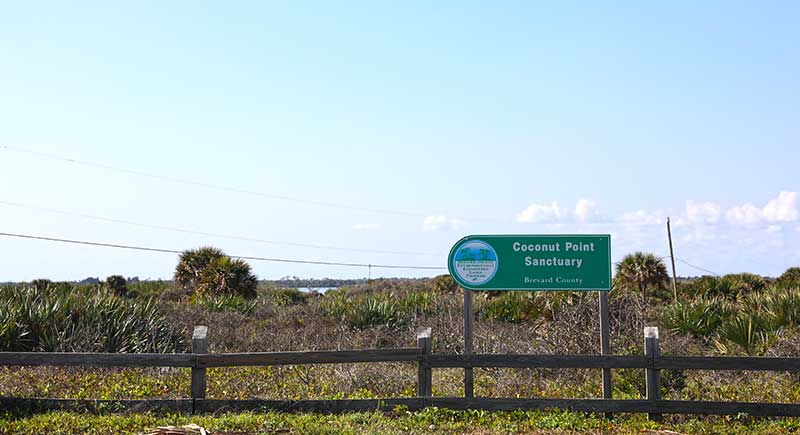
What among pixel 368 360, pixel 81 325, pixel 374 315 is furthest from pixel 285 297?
pixel 368 360

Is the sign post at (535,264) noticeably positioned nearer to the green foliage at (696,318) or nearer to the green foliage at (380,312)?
the green foliage at (696,318)

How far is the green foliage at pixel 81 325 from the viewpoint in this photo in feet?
50.5

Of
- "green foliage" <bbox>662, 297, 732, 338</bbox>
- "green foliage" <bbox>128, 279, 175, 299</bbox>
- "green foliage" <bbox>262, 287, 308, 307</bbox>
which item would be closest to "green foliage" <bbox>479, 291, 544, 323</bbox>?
"green foliage" <bbox>662, 297, 732, 338</bbox>

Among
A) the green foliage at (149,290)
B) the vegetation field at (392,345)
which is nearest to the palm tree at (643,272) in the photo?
the vegetation field at (392,345)

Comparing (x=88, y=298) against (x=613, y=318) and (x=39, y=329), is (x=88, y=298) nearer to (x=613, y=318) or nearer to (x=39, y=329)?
(x=39, y=329)

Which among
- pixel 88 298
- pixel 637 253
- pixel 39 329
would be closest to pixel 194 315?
pixel 88 298

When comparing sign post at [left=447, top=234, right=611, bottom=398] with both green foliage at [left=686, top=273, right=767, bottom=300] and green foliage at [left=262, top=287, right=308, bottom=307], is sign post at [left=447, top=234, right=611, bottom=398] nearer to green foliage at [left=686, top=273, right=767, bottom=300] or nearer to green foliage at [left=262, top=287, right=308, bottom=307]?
green foliage at [left=686, top=273, right=767, bottom=300]

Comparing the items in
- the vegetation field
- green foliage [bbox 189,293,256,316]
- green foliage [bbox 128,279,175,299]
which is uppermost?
green foliage [bbox 128,279,175,299]

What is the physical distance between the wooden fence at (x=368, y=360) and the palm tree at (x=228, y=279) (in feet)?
72.3

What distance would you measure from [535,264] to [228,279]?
23.2 metres

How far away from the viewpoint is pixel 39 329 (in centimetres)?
1588

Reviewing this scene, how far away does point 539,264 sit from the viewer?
11.6m

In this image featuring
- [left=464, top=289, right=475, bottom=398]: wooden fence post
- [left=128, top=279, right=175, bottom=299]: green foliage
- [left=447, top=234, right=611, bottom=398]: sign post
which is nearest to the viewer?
[left=464, top=289, right=475, bottom=398]: wooden fence post

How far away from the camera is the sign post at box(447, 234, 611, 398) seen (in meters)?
11.5
